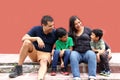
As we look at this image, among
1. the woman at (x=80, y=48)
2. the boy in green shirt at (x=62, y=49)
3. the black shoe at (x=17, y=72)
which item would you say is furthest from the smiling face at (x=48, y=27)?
the black shoe at (x=17, y=72)

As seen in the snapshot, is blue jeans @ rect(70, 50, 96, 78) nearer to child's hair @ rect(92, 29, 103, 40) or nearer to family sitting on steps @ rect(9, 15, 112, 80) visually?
family sitting on steps @ rect(9, 15, 112, 80)

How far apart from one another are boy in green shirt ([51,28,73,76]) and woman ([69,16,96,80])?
0.11 meters

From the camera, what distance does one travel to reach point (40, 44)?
17.6 feet

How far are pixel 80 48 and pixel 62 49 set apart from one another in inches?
13.6

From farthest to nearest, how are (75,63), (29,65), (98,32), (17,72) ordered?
(29,65) → (17,72) → (98,32) → (75,63)

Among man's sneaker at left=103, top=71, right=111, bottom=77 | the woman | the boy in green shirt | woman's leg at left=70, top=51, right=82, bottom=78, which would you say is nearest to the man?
the boy in green shirt

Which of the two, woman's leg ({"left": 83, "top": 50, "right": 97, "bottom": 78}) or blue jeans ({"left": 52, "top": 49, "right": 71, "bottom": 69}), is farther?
blue jeans ({"left": 52, "top": 49, "right": 71, "bottom": 69})

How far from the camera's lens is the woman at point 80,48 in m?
5.30

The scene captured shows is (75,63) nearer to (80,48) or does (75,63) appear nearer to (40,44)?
(80,48)

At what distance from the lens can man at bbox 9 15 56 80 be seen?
5.45m

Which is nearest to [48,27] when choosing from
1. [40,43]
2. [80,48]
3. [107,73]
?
[40,43]

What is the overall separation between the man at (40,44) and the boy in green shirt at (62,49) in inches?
5.7

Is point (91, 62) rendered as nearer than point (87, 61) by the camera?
Yes

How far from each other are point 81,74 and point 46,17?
4.22 ft
